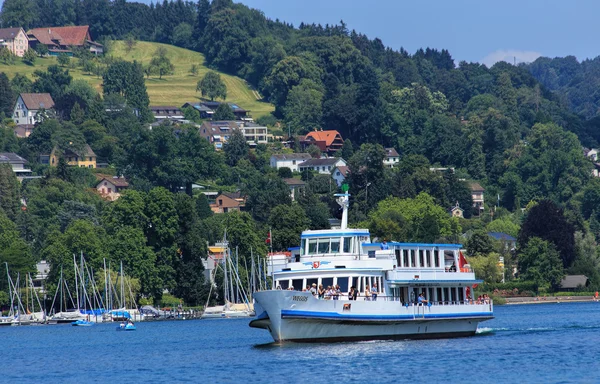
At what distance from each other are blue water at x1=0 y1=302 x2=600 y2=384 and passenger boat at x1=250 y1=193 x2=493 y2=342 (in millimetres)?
1146

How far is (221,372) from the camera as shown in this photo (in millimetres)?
70250

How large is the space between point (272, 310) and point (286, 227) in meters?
87.5

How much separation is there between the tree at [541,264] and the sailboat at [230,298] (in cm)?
3987

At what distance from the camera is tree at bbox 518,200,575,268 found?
175 m

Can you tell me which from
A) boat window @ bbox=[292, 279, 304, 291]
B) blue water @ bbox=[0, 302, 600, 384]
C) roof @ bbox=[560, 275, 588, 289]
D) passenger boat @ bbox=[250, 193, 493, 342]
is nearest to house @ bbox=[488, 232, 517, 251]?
roof @ bbox=[560, 275, 588, 289]

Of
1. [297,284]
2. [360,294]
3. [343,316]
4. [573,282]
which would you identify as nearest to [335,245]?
[297,284]

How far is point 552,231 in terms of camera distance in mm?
175000

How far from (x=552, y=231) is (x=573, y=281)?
8.04 metres

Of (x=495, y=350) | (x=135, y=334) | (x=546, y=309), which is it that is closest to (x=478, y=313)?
(x=495, y=350)

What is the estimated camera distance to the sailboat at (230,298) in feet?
463

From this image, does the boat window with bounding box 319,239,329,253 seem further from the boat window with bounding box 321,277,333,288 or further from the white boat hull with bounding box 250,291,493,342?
the white boat hull with bounding box 250,291,493,342

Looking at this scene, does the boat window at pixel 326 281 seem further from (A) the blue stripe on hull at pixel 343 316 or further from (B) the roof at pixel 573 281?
(B) the roof at pixel 573 281

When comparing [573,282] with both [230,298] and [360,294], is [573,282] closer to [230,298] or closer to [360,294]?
[230,298]

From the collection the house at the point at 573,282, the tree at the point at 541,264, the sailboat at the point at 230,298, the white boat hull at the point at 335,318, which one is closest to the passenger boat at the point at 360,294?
the white boat hull at the point at 335,318
